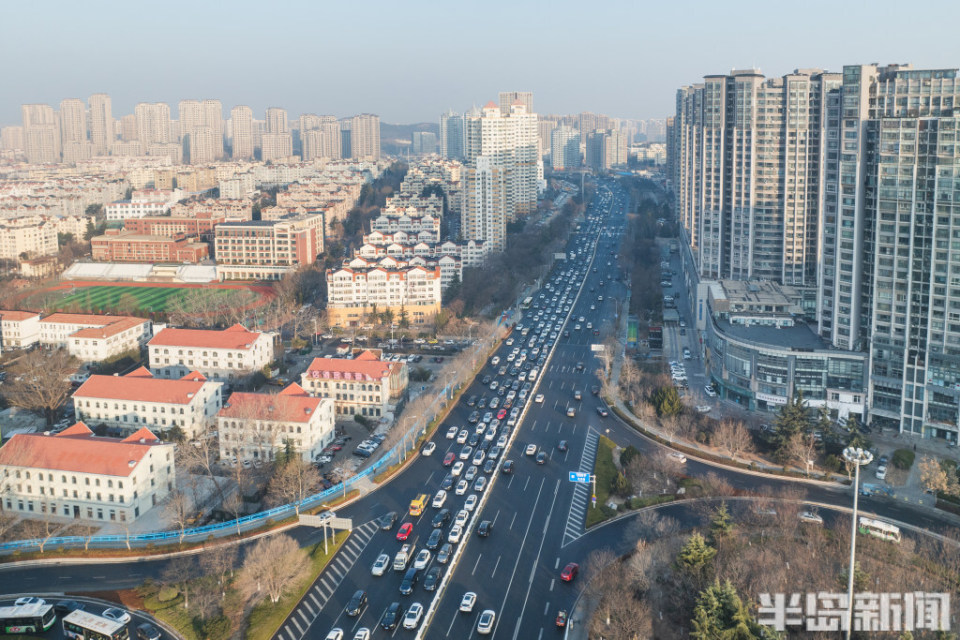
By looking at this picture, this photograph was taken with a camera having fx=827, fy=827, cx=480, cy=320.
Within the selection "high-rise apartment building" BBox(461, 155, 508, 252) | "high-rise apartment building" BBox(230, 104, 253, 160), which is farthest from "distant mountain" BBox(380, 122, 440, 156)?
"high-rise apartment building" BBox(461, 155, 508, 252)

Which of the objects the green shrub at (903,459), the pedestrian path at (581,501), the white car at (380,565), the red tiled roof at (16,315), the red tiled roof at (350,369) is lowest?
the white car at (380,565)

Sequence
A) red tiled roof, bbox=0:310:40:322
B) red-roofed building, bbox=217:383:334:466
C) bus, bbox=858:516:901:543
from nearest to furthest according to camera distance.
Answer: bus, bbox=858:516:901:543, red-roofed building, bbox=217:383:334:466, red tiled roof, bbox=0:310:40:322

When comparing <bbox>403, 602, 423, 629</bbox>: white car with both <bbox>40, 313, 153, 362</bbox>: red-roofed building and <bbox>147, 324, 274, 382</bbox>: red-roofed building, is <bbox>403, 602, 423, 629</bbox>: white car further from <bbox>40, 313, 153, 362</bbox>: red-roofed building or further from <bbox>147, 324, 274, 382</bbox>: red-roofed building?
<bbox>40, 313, 153, 362</bbox>: red-roofed building

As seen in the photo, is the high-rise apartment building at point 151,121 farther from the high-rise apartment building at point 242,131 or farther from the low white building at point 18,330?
the low white building at point 18,330

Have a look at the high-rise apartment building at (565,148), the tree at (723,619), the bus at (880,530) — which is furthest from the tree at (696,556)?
the high-rise apartment building at (565,148)

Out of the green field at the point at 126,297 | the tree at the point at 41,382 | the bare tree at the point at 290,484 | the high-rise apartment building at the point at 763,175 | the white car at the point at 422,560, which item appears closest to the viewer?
the white car at the point at 422,560

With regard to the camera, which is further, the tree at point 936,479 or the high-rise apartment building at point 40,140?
the high-rise apartment building at point 40,140
